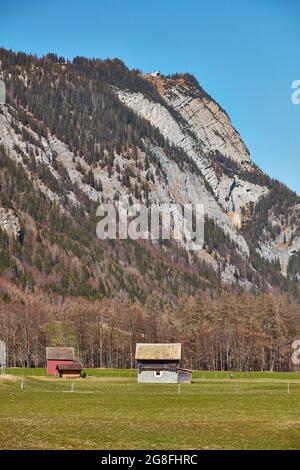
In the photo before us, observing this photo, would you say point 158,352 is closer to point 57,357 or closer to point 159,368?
point 159,368

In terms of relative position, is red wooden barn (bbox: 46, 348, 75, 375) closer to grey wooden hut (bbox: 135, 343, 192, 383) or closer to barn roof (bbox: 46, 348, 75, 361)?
barn roof (bbox: 46, 348, 75, 361)

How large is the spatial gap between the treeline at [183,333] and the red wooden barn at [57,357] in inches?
1026

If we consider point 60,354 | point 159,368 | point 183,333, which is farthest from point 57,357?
point 183,333

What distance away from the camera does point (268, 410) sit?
184 feet

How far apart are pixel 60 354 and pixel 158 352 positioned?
89.9ft

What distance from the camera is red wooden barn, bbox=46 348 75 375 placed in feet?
450

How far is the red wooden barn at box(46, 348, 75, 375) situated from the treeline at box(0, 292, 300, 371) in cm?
2606

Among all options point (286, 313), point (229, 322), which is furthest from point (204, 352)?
point (286, 313)

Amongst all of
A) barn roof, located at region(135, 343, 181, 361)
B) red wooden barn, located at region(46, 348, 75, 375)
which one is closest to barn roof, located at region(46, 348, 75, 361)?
red wooden barn, located at region(46, 348, 75, 375)

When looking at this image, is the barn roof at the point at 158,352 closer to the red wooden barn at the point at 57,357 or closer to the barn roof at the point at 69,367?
the barn roof at the point at 69,367

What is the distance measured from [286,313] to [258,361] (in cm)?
1340

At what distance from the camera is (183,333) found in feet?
531

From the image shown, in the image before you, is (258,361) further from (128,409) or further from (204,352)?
(128,409)

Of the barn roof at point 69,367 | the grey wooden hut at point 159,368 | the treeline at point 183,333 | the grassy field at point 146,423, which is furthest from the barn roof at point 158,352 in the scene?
the grassy field at point 146,423
